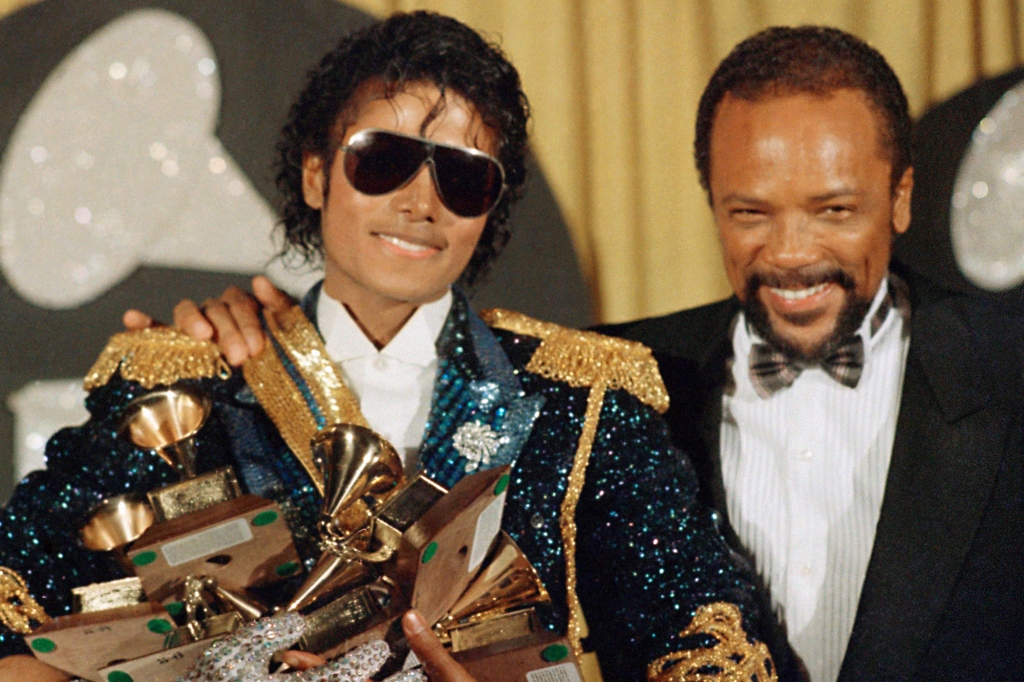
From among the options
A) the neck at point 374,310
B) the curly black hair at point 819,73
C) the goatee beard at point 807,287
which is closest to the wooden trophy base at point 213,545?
the neck at point 374,310

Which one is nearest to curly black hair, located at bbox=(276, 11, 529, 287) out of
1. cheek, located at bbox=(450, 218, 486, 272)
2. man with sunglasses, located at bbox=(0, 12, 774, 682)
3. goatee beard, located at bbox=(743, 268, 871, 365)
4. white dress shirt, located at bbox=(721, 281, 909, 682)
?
man with sunglasses, located at bbox=(0, 12, 774, 682)

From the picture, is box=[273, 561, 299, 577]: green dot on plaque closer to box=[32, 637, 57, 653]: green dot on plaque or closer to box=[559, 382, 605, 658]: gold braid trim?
box=[32, 637, 57, 653]: green dot on plaque

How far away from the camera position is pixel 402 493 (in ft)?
4.07

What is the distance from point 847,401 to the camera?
1.82 metres

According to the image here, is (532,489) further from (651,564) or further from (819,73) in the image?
(819,73)

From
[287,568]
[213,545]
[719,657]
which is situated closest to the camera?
[213,545]

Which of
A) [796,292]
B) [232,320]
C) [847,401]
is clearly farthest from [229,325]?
[847,401]

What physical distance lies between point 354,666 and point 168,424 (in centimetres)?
42

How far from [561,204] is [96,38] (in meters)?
1.00

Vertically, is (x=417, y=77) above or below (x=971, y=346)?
above

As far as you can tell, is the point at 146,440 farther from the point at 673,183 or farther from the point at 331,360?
the point at 673,183

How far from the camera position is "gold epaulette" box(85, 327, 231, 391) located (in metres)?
1.55

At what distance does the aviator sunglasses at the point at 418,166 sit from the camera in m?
1.55

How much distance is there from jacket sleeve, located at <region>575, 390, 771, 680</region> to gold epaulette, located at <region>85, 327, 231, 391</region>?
1.95ft
